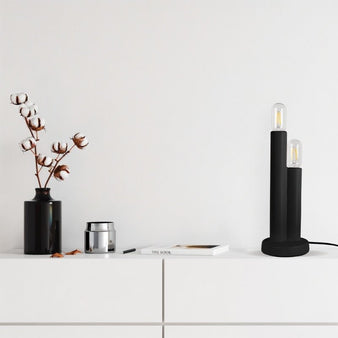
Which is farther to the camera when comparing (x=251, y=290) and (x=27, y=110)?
(x=27, y=110)

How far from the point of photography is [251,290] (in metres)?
1.56

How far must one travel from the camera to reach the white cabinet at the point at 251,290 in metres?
1.55

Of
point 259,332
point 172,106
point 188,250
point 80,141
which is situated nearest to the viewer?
point 259,332

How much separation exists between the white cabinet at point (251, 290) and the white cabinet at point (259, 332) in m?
0.02

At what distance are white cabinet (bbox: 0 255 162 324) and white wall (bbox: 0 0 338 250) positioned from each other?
1.05 ft

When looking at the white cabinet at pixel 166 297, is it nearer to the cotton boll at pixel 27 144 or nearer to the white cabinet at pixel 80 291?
the white cabinet at pixel 80 291

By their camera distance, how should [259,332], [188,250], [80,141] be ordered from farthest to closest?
[80,141] → [188,250] → [259,332]

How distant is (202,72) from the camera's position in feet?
6.30

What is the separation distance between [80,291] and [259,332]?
516 millimetres

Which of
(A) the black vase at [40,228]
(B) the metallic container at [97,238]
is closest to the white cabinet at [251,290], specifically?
(B) the metallic container at [97,238]

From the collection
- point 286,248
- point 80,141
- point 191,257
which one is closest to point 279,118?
point 286,248

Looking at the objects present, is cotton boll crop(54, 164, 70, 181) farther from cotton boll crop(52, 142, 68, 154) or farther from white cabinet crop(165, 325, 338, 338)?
white cabinet crop(165, 325, 338, 338)

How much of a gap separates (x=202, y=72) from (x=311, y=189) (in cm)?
55

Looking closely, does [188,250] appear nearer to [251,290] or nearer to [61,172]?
[251,290]
